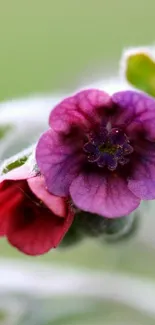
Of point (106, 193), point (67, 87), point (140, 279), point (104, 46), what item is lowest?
point (104, 46)

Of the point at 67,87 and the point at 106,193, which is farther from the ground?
the point at 106,193

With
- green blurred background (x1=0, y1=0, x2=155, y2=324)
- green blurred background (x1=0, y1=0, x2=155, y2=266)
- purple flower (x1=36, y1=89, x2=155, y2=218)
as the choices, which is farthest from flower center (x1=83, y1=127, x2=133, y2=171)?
green blurred background (x1=0, y1=0, x2=155, y2=266)

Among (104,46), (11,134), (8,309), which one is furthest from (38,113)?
(104,46)

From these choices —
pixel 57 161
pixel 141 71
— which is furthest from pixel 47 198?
pixel 141 71

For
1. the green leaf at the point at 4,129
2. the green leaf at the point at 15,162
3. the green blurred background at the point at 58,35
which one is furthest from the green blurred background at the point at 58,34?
the green leaf at the point at 15,162

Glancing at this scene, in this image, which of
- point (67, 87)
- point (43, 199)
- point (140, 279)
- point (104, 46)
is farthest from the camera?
point (104, 46)

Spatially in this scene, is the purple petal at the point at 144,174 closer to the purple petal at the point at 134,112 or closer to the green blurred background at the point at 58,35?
the purple petal at the point at 134,112

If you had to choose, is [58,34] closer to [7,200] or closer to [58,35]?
[58,35]

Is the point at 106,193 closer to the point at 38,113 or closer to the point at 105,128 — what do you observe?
the point at 105,128
